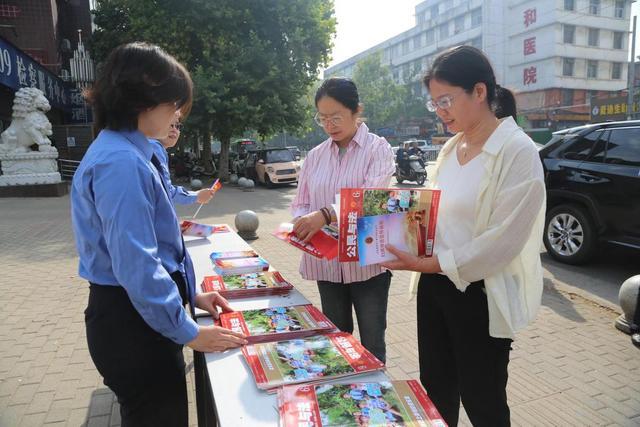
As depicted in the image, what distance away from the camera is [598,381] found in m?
2.96

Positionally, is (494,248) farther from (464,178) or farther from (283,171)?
(283,171)

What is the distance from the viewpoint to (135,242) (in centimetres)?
122

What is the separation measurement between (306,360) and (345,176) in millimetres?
1001

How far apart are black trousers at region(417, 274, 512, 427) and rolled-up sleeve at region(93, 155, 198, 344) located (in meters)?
1.04

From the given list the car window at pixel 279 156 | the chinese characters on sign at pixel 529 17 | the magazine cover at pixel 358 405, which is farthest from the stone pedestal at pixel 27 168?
the chinese characters on sign at pixel 529 17

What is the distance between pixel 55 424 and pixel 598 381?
334cm

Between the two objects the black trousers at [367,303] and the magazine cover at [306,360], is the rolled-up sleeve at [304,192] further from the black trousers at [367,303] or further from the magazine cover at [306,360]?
the magazine cover at [306,360]

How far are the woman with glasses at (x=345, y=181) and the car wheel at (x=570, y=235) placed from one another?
405cm

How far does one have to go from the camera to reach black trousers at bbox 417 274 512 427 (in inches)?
65.2

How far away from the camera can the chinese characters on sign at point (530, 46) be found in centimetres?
4006

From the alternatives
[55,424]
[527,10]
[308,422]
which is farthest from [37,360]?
[527,10]

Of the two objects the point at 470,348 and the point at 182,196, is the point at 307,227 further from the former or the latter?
the point at 182,196

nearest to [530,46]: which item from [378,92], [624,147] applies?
[378,92]

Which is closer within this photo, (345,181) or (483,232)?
(483,232)
